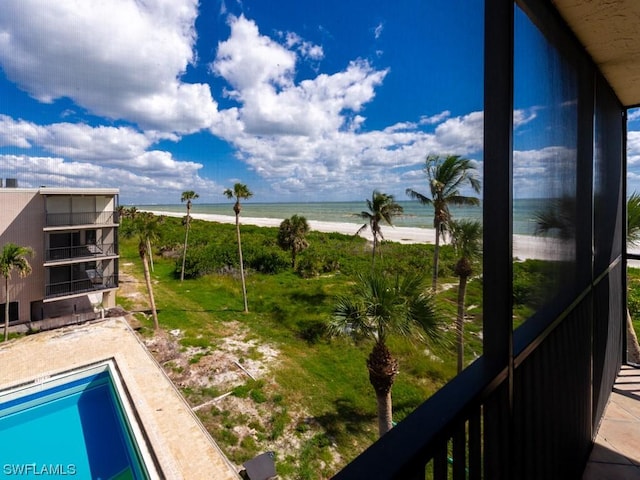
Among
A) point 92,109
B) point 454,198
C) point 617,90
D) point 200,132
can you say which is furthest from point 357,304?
point 200,132

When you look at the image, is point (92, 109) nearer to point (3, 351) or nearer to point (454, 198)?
point (3, 351)

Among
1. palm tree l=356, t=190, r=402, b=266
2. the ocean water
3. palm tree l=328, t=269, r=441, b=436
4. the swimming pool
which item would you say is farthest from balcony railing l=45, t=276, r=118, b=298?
the ocean water

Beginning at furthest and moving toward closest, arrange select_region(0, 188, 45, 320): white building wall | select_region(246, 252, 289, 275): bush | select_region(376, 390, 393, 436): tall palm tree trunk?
select_region(246, 252, 289, 275): bush → select_region(0, 188, 45, 320): white building wall → select_region(376, 390, 393, 436): tall palm tree trunk

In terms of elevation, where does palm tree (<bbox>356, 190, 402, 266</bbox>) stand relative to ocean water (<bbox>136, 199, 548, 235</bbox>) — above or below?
below

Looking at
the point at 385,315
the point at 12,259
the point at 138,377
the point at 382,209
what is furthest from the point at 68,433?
the point at 382,209

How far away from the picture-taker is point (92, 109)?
17.4 feet

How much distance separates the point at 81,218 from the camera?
22.7ft

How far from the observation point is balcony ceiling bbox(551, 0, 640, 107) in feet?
3.83

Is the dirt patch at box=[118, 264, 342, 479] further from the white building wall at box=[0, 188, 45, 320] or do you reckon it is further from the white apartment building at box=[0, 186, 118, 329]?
the white building wall at box=[0, 188, 45, 320]

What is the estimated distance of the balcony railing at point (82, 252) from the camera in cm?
663

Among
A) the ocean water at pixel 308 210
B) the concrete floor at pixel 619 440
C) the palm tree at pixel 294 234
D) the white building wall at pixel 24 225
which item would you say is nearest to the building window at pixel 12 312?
the white building wall at pixel 24 225

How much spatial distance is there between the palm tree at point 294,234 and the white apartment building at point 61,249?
22.4ft

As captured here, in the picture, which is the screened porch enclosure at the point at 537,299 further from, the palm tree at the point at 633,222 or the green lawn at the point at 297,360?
the palm tree at the point at 633,222

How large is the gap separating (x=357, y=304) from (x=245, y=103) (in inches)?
Result: 415
